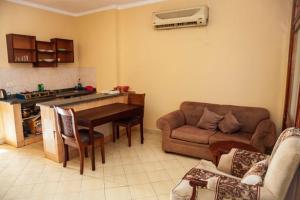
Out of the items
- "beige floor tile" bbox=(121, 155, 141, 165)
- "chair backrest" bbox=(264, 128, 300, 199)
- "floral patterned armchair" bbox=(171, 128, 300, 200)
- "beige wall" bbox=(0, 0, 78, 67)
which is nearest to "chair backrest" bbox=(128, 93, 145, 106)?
"beige floor tile" bbox=(121, 155, 141, 165)

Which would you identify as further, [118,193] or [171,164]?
[171,164]

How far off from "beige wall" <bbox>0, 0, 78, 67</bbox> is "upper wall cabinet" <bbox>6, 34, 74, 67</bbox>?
131mm

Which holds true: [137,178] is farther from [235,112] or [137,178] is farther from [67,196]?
[235,112]

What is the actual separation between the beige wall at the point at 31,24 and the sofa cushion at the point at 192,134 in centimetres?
339

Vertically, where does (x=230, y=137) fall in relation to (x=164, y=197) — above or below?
above

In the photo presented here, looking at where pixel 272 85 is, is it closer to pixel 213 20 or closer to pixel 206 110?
pixel 206 110

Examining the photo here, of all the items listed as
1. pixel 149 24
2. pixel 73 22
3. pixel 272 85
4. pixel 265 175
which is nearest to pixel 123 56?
pixel 149 24

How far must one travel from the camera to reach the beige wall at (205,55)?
3.25 meters

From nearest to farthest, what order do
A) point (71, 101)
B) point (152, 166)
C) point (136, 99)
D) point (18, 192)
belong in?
1. point (18, 192)
2. point (152, 166)
3. point (71, 101)
4. point (136, 99)

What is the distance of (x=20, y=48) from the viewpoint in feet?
13.3

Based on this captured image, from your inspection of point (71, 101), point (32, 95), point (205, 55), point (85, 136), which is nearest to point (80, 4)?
point (32, 95)

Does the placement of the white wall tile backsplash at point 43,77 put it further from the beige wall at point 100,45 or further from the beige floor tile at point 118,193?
the beige floor tile at point 118,193

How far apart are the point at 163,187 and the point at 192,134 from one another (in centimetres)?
100

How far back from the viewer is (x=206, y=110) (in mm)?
3551
